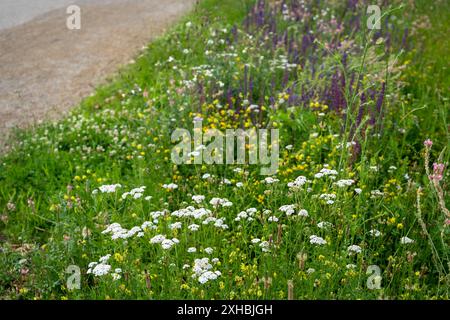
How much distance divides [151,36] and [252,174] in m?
4.82

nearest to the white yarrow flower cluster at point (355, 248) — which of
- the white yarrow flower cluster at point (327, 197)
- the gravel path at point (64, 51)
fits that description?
the white yarrow flower cluster at point (327, 197)

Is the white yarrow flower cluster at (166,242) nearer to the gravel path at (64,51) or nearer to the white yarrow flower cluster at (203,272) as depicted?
the white yarrow flower cluster at (203,272)

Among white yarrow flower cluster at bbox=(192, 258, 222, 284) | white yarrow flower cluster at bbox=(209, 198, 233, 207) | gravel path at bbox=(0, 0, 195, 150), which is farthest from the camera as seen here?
gravel path at bbox=(0, 0, 195, 150)

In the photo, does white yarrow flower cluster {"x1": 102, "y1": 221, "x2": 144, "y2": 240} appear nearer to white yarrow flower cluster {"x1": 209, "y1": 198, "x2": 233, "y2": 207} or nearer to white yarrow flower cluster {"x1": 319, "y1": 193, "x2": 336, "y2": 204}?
white yarrow flower cluster {"x1": 209, "y1": 198, "x2": 233, "y2": 207}

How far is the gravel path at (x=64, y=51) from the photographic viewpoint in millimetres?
7062

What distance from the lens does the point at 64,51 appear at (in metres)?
8.53

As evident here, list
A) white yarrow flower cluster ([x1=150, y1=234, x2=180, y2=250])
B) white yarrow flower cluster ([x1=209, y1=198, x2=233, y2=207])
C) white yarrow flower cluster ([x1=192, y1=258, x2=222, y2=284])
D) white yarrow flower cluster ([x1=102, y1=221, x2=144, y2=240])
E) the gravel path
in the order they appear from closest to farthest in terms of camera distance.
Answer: white yarrow flower cluster ([x1=192, y1=258, x2=222, y2=284]), white yarrow flower cluster ([x1=150, y1=234, x2=180, y2=250]), white yarrow flower cluster ([x1=102, y1=221, x2=144, y2=240]), white yarrow flower cluster ([x1=209, y1=198, x2=233, y2=207]), the gravel path

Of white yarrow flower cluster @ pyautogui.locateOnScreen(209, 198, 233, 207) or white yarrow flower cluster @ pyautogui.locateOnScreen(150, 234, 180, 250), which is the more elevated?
white yarrow flower cluster @ pyautogui.locateOnScreen(209, 198, 233, 207)

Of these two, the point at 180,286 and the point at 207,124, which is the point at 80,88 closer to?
the point at 207,124

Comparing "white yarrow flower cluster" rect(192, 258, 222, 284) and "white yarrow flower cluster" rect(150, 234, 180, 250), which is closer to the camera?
"white yarrow flower cluster" rect(192, 258, 222, 284)

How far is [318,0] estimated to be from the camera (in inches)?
339

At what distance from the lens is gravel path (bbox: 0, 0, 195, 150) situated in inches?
278

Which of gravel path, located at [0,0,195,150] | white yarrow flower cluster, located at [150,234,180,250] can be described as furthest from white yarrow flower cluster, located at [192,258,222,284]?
gravel path, located at [0,0,195,150]

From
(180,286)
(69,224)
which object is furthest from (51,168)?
(180,286)
